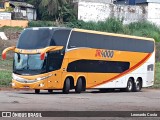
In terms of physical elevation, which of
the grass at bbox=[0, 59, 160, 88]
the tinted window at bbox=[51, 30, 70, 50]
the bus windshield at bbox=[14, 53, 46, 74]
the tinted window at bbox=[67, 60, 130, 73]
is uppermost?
the tinted window at bbox=[51, 30, 70, 50]

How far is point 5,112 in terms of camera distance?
15.4 metres

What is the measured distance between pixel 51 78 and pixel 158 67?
26.0m

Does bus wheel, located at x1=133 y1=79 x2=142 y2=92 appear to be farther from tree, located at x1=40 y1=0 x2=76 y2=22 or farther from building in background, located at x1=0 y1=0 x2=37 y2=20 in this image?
building in background, located at x1=0 y1=0 x2=37 y2=20

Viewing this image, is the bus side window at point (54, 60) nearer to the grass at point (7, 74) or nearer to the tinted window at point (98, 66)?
the tinted window at point (98, 66)

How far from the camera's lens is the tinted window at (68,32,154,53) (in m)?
29.5

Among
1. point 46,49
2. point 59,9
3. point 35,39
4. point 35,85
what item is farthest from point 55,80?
point 59,9

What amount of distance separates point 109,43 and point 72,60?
14.0 feet

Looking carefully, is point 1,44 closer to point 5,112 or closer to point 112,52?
point 112,52

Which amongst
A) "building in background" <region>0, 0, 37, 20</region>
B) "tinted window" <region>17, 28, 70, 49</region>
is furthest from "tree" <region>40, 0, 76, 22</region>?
"tinted window" <region>17, 28, 70, 49</region>

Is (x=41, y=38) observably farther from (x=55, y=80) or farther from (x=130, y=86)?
(x=130, y=86)

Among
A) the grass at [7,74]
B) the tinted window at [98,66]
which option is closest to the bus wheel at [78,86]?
the tinted window at [98,66]

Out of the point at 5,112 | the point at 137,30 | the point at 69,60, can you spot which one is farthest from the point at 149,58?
the point at 137,30

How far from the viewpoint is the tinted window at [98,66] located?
1161 inches

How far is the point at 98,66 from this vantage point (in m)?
31.7
